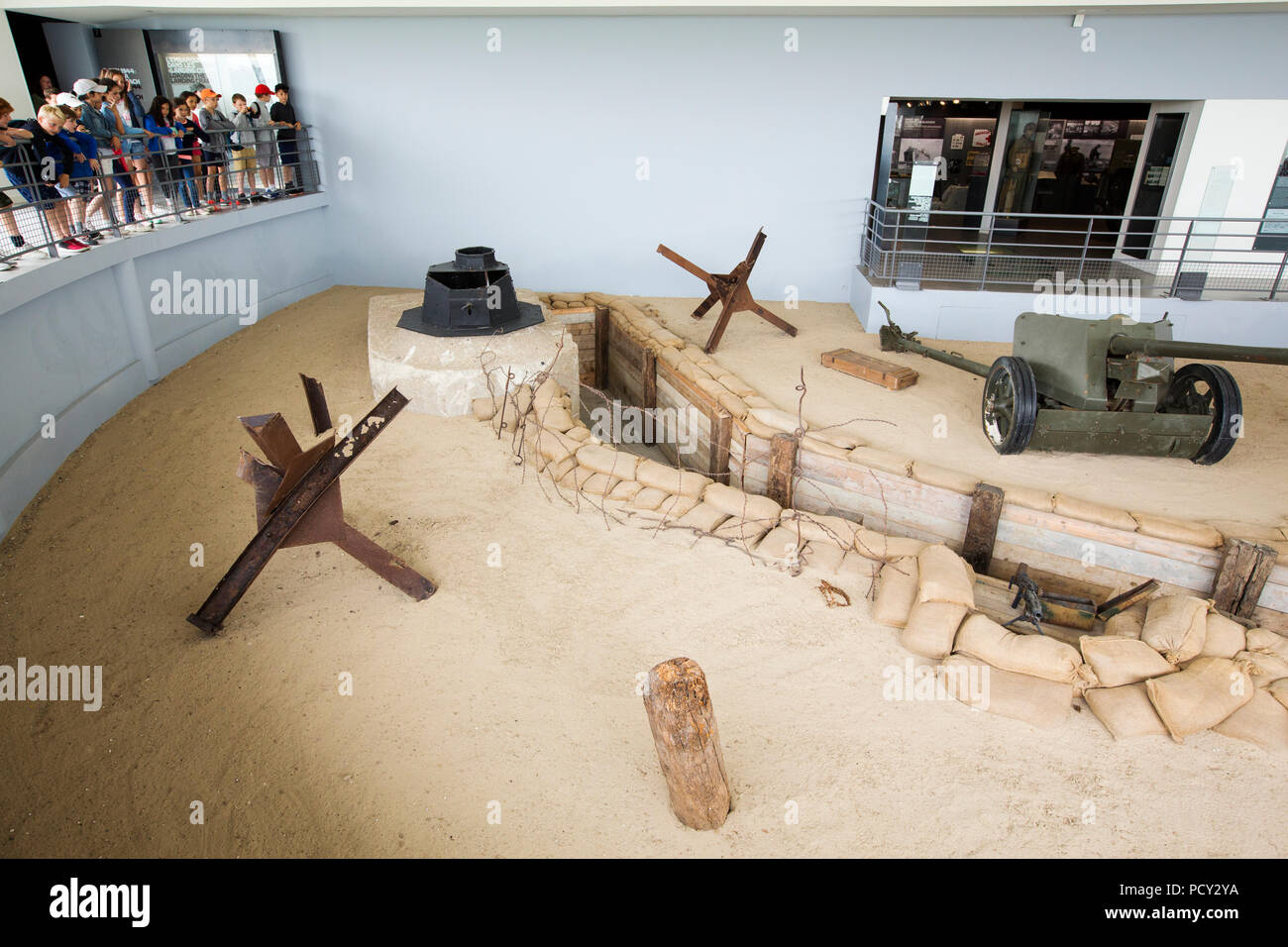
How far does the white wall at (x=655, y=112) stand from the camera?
31.8ft

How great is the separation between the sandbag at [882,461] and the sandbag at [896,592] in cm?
131

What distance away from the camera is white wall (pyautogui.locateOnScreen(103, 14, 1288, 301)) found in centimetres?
970

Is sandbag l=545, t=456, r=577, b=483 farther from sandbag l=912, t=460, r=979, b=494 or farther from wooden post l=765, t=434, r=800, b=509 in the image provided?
sandbag l=912, t=460, r=979, b=494

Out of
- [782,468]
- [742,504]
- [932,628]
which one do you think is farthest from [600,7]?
[932,628]

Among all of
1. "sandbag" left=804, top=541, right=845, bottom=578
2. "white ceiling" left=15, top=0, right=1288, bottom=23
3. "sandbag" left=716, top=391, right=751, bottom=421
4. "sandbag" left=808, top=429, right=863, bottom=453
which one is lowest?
"sandbag" left=804, top=541, right=845, bottom=578

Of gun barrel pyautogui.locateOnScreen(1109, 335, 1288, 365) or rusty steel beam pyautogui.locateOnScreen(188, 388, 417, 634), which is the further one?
gun barrel pyautogui.locateOnScreen(1109, 335, 1288, 365)

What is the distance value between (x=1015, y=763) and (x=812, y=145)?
29.8 feet

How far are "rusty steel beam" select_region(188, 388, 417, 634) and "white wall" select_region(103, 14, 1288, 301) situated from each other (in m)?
8.01

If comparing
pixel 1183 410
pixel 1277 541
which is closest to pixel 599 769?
pixel 1277 541

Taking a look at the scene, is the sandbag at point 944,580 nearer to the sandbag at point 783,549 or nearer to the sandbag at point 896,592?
the sandbag at point 896,592

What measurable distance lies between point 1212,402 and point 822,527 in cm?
398

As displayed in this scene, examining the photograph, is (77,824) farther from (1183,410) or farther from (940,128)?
(940,128)

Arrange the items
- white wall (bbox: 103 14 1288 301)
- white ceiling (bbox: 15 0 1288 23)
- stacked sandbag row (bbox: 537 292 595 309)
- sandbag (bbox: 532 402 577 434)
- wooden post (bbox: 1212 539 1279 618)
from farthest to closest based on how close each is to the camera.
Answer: stacked sandbag row (bbox: 537 292 595 309) < white wall (bbox: 103 14 1288 301) < white ceiling (bbox: 15 0 1288 23) < sandbag (bbox: 532 402 577 434) < wooden post (bbox: 1212 539 1279 618)

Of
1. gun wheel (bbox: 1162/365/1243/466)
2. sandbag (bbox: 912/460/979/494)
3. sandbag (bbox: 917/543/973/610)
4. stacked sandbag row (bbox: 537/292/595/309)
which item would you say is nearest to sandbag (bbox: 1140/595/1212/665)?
sandbag (bbox: 917/543/973/610)
